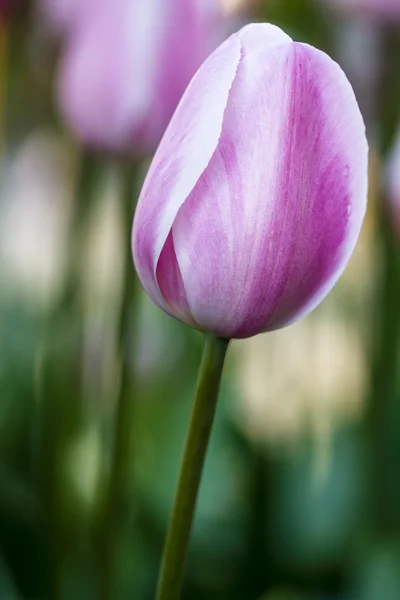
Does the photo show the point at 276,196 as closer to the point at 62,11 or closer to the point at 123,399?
the point at 123,399

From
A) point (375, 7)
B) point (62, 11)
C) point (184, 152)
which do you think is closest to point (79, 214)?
point (62, 11)

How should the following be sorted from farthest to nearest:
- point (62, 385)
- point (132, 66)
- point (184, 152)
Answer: point (62, 385) → point (132, 66) → point (184, 152)

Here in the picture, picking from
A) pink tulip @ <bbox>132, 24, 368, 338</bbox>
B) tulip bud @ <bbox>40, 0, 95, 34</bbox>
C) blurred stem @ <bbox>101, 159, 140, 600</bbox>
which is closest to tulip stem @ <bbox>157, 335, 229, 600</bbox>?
pink tulip @ <bbox>132, 24, 368, 338</bbox>

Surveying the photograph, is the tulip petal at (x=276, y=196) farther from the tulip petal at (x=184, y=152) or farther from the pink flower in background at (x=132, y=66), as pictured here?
the pink flower in background at (x=132, y=66)

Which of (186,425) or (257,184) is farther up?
(257,184)

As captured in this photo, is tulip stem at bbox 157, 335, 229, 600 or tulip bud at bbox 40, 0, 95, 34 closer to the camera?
tulip stem at bbox 157, 335, 229, 600

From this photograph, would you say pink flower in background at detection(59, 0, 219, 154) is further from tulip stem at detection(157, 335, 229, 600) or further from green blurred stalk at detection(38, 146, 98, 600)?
tulip stem at detection(157, 335, 229, 600)
